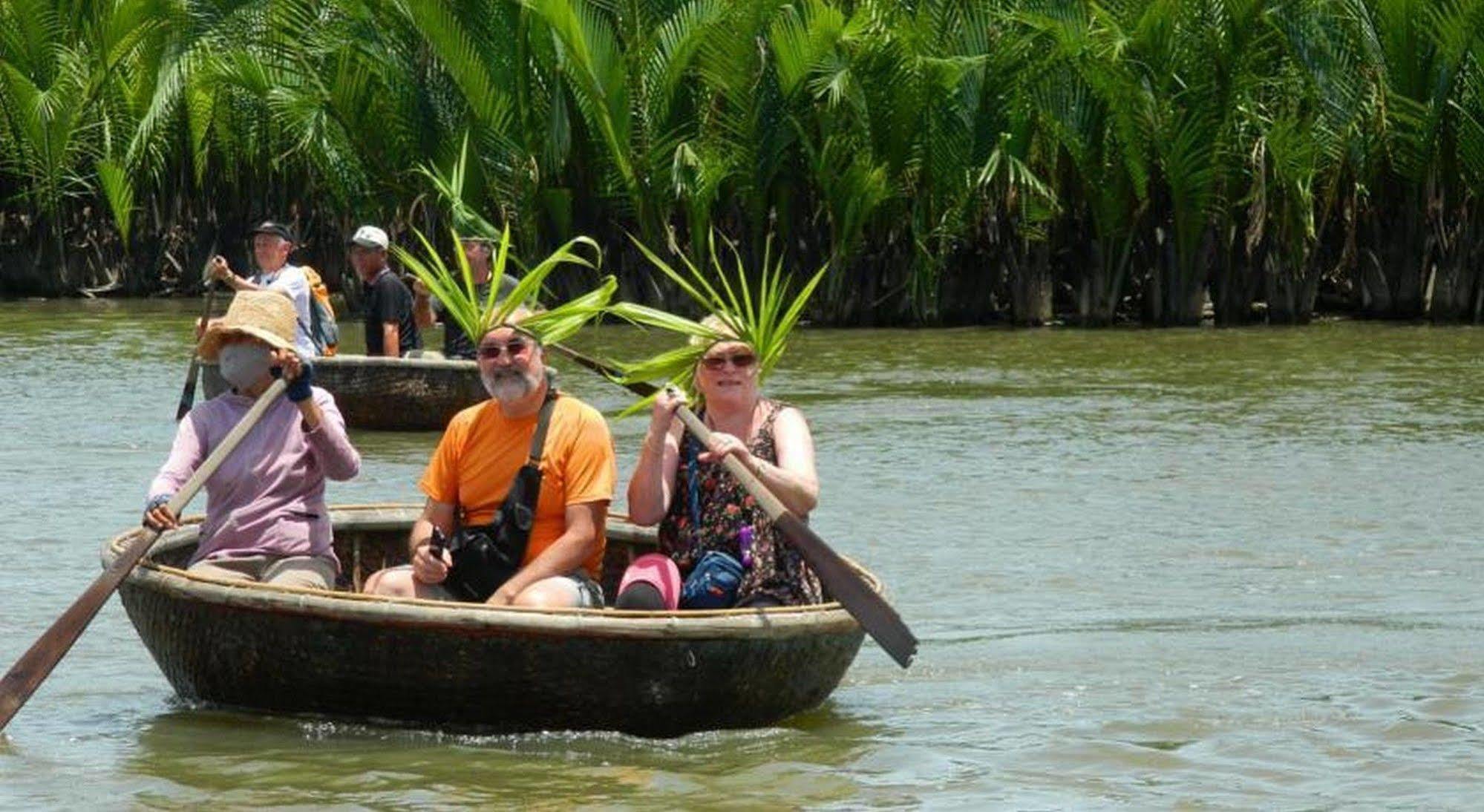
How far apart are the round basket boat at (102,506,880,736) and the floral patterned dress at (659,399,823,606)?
23cm

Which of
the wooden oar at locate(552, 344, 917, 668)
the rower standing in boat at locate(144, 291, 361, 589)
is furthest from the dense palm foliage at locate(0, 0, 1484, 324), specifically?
the wooden oar at locate(552, 344, 917, 668)

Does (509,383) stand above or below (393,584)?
above

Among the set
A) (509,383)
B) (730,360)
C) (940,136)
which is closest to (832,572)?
(730,360)

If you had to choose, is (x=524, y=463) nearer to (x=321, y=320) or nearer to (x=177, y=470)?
(x=177, y=470)

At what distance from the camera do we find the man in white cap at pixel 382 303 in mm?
14055

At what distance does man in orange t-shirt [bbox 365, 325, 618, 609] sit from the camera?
740cm

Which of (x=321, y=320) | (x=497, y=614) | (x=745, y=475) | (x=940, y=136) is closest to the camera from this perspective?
(x=497, y=614)

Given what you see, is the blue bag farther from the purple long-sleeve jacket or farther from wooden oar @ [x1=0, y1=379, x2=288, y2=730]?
wooden oar @ [x1=0, y1=379, x2=288, y2=730]

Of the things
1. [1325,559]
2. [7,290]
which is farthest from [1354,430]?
[7,290]

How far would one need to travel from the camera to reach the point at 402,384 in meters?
14.6

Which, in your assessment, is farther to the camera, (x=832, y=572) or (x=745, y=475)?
(x=832, y=572)

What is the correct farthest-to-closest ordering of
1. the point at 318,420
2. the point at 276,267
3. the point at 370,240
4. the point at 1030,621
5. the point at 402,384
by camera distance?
the point at 402,384 → the point at 370,240 → the point at 276,267 → the point at 1030,621 → the point at 318,420

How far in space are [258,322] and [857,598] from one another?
1.70 meters

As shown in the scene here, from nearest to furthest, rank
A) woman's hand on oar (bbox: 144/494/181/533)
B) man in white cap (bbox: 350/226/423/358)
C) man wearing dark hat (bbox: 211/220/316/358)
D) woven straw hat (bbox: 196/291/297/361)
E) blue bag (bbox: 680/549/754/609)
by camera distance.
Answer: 1. woman's hand on oar (bbox: 144/494/181/533)
2. woven straw hat (bbox: 196/291/297/361)
3. blue bag (bbox: 680/549/754/609)
4. man wearing dark hat (bbox: 211/220/316/358)
5. man in white cap (bbox: 350/226/423/358)
